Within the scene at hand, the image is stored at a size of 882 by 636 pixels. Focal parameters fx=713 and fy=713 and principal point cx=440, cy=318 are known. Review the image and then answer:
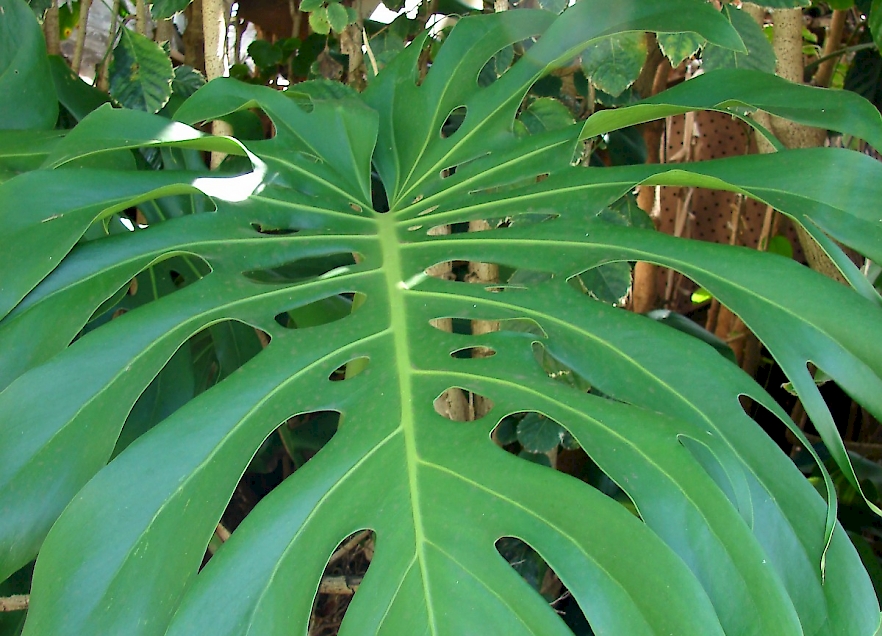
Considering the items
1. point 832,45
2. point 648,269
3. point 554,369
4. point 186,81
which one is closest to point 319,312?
point 554,369

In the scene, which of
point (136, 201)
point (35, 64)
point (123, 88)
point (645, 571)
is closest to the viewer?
point (645, 571)

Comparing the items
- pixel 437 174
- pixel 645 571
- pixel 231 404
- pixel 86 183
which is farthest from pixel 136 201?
pixel 645 571

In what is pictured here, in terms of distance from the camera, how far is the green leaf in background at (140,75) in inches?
35.2

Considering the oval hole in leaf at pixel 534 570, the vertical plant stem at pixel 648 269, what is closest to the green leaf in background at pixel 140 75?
the oval hole in leaf at pixel 534 570

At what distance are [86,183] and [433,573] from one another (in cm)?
39

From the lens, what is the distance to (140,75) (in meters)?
0.90

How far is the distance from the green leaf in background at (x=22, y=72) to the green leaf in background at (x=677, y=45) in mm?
674

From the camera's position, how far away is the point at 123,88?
2.94 ft

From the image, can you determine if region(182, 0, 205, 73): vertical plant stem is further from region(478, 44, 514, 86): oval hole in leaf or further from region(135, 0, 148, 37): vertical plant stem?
region(478, 44, 514, 86): oval hole in leaf

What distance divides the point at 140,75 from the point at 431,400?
0.66 meters

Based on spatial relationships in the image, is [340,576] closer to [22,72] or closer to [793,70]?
[22,72]

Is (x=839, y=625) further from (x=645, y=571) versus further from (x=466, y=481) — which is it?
(x=466, y=481)

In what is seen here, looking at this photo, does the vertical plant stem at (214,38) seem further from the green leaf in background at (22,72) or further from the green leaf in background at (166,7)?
the green leaf in background at (22,72)

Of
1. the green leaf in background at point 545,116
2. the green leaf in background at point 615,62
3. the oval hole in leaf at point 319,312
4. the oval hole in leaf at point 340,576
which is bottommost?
the oval hole in leaf at point 340,576
